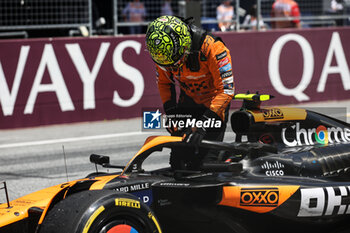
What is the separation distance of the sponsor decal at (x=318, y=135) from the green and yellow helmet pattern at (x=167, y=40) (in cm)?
109

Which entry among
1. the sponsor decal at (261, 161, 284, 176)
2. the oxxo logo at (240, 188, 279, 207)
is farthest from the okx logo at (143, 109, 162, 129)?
the oxxo logo at (240, 188, 279, 207)

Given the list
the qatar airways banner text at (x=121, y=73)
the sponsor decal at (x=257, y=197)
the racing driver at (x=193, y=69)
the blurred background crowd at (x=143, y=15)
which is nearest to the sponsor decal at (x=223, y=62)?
the racing driver at (x=193, y=69)

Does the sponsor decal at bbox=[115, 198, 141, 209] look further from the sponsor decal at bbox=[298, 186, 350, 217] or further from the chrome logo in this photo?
the chrome logo

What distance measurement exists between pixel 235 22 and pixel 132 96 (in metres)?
2.82

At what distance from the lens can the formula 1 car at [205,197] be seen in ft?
11.8

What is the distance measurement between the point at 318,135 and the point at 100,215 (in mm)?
2312

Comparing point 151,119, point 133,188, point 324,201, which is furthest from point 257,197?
point 151,119

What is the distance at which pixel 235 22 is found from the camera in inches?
501

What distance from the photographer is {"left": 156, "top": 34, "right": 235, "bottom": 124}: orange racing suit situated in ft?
16.5

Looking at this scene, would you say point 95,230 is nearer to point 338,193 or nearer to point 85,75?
point 338,193

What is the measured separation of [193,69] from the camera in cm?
516

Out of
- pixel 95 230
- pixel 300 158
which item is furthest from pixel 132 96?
pixel 95 230

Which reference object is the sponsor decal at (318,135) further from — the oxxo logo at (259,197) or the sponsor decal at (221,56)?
the oxxo logo at (259,197)

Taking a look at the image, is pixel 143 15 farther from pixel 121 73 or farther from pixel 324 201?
pixel 324 201
